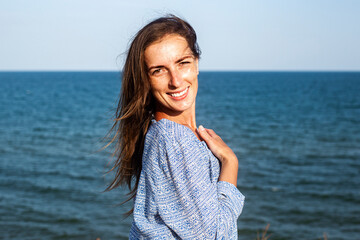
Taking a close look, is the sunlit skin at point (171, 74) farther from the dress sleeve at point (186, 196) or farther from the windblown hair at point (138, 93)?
the dress sleeve at point (186, 196)

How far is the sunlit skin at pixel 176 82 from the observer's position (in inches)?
88.4

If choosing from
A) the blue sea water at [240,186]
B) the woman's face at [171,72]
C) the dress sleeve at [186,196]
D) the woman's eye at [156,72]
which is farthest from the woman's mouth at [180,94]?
the blue sea water at [240,186]

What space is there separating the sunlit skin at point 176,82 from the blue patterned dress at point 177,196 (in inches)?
8.8

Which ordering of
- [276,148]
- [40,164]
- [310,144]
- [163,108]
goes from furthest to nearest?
[310,144] < [276,148] < [40,164] < [163,108]

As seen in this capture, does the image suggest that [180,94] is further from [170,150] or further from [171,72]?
[170,150]

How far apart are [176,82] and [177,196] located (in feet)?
2.09

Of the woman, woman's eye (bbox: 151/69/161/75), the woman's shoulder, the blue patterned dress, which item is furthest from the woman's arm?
woman's eye (bbox: 151/69/161/75)

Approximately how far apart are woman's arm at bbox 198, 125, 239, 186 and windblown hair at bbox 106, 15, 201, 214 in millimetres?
370

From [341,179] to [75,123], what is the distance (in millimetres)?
21956

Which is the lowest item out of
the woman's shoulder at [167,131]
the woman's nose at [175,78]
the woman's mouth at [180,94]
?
the woman's shoulder at [167,131]

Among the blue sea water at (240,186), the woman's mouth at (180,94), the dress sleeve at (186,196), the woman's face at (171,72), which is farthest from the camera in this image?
the blue sea water at (240,186)

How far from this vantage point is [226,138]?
23.0 m

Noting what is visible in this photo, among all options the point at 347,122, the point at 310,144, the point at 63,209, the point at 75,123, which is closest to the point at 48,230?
the point at 63,209

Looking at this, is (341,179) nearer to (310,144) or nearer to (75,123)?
(310,144)
